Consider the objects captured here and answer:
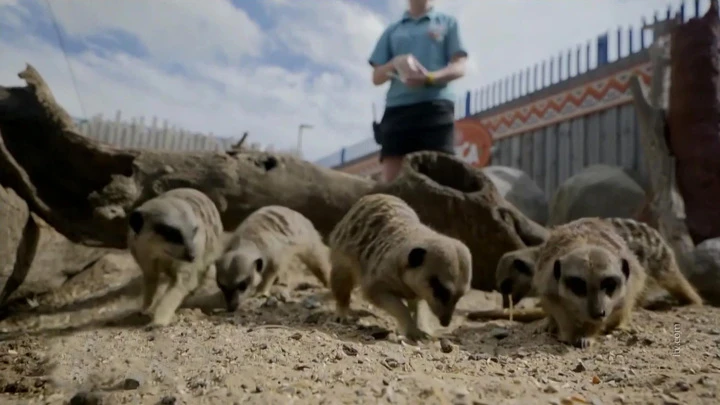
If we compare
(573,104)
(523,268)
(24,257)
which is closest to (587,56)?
(573,104)

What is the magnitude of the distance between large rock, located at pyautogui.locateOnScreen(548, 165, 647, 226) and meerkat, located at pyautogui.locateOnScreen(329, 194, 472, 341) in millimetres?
2718

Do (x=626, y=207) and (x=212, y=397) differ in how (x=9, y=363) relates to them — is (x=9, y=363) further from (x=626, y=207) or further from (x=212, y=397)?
(x=626, y=207)

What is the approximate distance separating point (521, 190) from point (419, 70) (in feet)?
8.36

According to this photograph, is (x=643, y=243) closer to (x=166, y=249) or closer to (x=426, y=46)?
(x=426, y=46)

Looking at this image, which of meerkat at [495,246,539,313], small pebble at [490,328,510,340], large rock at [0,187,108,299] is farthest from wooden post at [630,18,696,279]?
large rock at [0,187,108,299]

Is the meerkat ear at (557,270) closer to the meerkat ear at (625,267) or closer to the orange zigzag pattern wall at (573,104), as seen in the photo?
the meerkat ear at (625,267)

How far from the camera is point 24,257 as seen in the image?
302 centimetres

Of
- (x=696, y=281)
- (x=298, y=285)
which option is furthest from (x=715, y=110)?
(x=298, y=285)

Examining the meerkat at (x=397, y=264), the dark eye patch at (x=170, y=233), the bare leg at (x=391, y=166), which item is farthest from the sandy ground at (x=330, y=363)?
the bare leg at (x=391, y=166)

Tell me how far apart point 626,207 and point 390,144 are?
262cm

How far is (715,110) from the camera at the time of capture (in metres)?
4.38

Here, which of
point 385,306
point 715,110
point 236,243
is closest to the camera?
point 385,306

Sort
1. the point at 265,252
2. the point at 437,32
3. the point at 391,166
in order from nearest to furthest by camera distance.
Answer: the point at 265,252 → the point at 437,32 → the point at 391,166

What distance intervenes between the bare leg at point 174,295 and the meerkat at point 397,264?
0.66 meters
